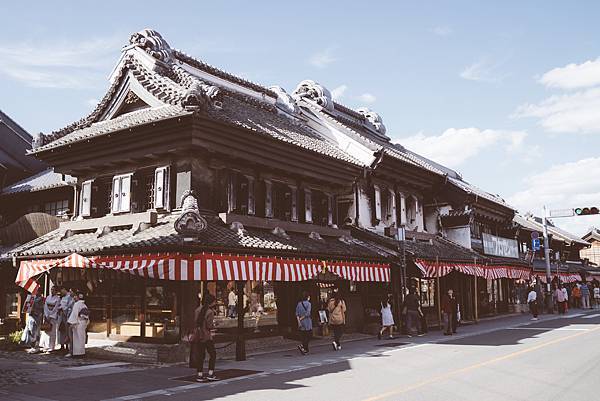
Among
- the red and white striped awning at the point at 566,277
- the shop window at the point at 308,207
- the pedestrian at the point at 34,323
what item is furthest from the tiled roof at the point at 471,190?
the pedestrian at the point at 34,323

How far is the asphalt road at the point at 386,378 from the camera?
1020cm

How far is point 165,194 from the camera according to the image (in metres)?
18.0

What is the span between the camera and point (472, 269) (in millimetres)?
28078

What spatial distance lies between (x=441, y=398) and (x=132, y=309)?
38.1ft

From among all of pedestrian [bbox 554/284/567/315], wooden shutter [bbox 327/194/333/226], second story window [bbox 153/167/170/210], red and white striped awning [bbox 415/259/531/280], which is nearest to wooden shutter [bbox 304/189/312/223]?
wooden shutter [bbox 327/194/333/226]

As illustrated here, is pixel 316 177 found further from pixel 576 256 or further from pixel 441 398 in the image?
pixel 576 256

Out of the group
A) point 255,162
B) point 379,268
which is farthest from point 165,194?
point 379,268

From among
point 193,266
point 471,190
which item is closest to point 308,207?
point 193,266

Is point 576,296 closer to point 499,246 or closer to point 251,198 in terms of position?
point 499,246

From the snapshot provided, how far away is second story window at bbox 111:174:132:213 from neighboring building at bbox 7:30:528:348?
0.06 m

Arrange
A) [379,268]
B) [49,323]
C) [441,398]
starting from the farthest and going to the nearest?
[379,268]
[49,323]
[441,398]

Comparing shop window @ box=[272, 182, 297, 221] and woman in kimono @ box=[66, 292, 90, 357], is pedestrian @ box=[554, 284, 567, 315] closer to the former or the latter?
shop window @ box=[272, 182, 297, 221]

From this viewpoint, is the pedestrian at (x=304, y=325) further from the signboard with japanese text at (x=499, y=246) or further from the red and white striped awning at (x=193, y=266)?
the signboard with japanese text at (x=499, y=246)

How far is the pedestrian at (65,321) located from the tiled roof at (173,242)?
1578mm
